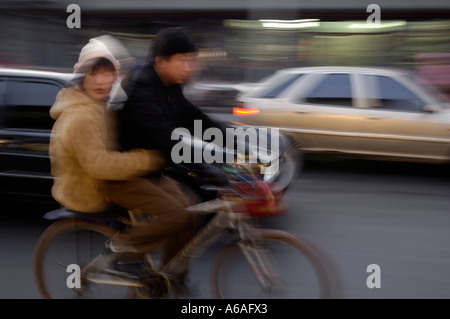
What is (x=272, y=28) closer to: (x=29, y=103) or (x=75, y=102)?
(x=29, y=103)

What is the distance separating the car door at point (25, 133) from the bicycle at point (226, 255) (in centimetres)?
163

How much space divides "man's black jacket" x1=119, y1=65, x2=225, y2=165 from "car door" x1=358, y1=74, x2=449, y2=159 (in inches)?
193

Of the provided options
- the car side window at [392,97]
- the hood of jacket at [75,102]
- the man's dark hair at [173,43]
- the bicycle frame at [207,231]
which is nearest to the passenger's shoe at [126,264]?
the bicycle frame at [207,231]

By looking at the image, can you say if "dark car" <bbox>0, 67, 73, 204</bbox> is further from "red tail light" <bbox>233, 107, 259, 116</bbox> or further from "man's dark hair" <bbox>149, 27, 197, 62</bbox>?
"red tail light" <bbox>233, 107, 259, 116</bbox>

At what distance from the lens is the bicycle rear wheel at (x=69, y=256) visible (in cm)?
314

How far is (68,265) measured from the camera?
10.7 feet

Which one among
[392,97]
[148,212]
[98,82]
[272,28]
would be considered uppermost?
[272,28]

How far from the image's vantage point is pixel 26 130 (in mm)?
4824

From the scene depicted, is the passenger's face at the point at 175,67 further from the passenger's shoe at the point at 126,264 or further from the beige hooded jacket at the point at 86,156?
the passenger's shoe at the point at 126,264

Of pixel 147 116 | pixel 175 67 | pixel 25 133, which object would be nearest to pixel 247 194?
pixel 147 116

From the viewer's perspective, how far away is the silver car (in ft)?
23.4

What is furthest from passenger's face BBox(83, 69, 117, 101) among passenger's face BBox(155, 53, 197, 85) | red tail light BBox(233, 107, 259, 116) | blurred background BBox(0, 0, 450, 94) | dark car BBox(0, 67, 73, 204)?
blurred background BBox(0, 0, 450, 94)

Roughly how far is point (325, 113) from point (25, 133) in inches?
166
